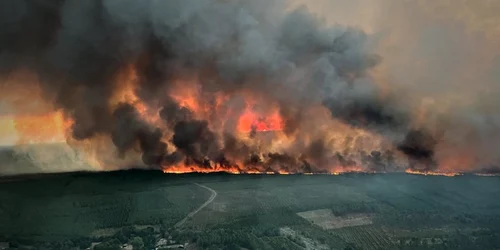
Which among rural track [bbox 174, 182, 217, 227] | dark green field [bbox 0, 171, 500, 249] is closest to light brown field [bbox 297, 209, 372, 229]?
dark green field [bbox 0, 171, 500, 249]

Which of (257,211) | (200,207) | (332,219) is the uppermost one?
(200,207)

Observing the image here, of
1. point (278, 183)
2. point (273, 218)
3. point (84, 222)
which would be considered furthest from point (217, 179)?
point (84, 222)

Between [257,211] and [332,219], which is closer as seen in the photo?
[332,219]

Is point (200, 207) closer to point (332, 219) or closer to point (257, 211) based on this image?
point (257, 211)

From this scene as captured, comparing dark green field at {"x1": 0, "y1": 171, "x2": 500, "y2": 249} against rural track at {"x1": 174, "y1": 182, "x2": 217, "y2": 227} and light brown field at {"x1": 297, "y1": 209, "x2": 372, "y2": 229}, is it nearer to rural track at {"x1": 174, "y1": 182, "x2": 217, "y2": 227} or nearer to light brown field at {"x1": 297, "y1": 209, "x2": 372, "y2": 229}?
light brown field at {"x1": 297, "y1": 209, "x2": 372, "y2": 229}

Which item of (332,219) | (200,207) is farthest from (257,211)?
(332,219)

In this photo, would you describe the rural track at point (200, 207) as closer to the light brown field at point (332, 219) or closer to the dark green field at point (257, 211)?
the dark green field at point (257, 211)

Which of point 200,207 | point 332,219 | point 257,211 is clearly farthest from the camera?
point 200,207

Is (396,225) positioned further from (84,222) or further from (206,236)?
(84,222)
